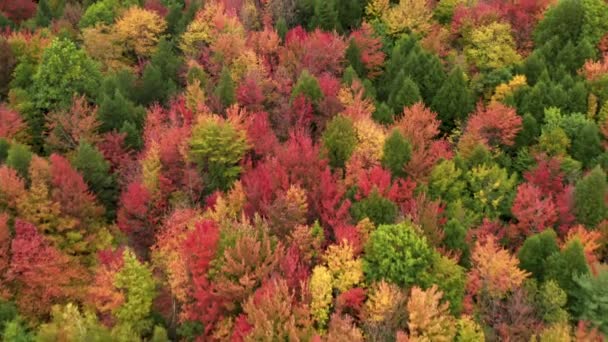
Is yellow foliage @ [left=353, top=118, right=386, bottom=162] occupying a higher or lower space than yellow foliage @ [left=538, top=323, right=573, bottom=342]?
lower

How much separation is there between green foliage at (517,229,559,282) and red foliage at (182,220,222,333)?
20016 millimetres

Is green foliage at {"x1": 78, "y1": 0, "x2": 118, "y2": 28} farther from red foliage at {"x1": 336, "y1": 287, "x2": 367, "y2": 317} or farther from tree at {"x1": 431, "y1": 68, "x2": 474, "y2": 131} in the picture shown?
red foliage at {"x1": 336, "y1": 287, "x2": 367, "y2": 317}

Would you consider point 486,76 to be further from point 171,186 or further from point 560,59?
point 171,186

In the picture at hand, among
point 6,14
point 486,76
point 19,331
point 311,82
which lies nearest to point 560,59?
point 486,76

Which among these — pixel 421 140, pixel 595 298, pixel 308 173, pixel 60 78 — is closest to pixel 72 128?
pixel 60 78

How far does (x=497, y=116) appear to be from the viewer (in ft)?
183

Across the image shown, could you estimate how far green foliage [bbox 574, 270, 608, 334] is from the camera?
126 ft

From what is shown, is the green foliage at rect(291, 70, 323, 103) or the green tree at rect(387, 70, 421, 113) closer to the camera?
the green foliage at rect(291, 70, 323, 103)

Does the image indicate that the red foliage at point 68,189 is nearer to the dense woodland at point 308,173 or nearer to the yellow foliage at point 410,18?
the dense woodland at point 308,173

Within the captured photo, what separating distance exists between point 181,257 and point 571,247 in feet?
80.8

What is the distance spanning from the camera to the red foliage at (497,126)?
182 ft

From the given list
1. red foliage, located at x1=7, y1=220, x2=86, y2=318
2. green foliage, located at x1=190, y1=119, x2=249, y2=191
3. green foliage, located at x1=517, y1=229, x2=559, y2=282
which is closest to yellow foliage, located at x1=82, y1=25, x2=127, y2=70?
green foliage, located at x1=190, y1=119, x2=249, y2=191

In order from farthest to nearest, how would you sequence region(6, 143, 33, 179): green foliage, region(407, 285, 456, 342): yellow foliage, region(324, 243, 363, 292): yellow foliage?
region(6, 143, 33, 179): green foliage < region(324, 243, 363, 292): yellow foliage < region(407, 285, 456, 342): yellow foliage

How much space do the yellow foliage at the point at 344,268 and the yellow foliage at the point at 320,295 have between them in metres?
0.95
